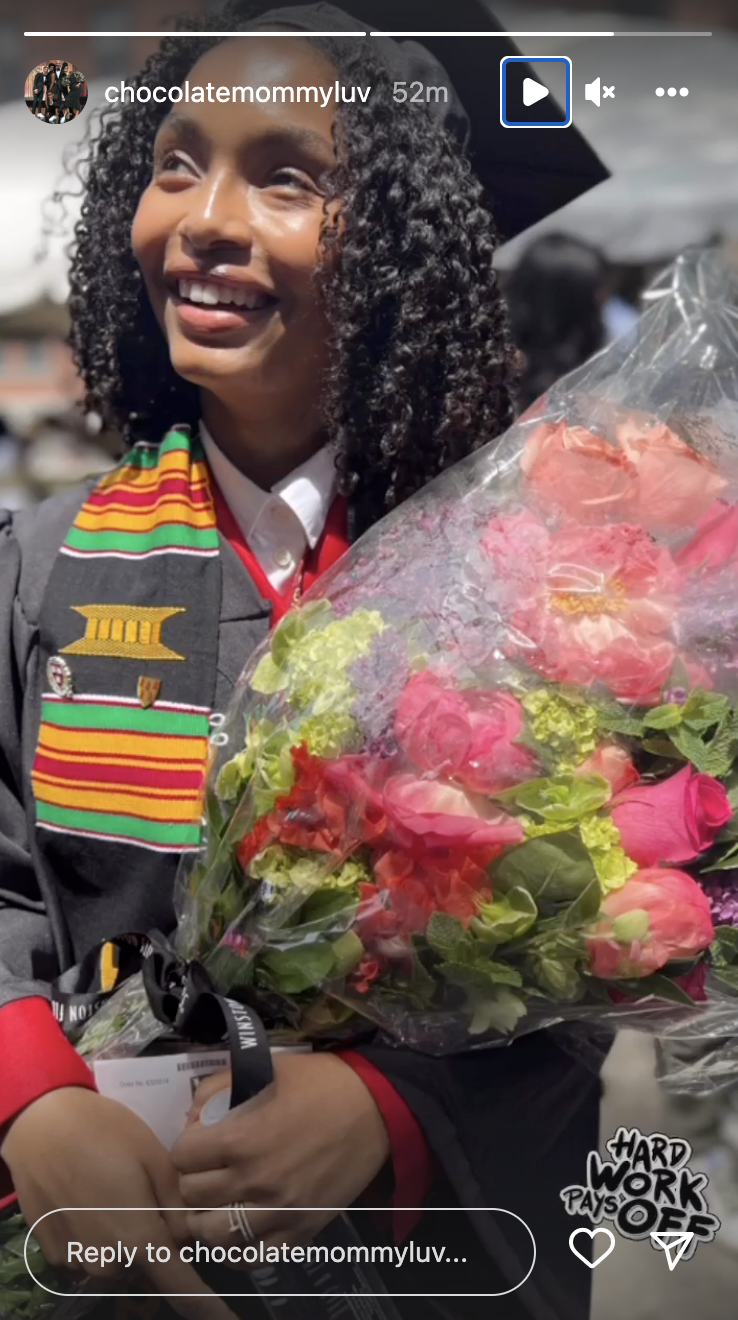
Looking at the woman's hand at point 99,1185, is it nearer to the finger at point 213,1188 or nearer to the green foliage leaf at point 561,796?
the finger at point 213,1188

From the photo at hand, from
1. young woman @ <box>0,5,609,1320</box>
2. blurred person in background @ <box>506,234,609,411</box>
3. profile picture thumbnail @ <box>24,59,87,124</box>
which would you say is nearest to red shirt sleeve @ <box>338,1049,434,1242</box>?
young woman @ <box>0,5,609,1320</box>

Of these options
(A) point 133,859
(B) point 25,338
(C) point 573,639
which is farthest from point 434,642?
(B) point 25,338

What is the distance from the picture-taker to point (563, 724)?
1196mm

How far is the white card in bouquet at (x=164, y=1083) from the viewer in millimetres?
1377

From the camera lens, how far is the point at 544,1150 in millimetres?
1444

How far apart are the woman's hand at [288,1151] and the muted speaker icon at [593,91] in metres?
1.15

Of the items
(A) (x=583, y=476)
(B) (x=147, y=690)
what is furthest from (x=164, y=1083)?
(A) (x=583, y=476)

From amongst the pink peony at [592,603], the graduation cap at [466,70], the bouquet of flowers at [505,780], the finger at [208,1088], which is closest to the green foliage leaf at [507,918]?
the bouquet of flowers at [505,780]

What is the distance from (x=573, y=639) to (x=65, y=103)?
0.96m

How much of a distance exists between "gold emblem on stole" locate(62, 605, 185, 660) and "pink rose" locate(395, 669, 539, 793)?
18.6 inches

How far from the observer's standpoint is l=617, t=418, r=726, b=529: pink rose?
4.31 ft

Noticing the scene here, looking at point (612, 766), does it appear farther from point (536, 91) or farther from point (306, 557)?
point (536, 91)

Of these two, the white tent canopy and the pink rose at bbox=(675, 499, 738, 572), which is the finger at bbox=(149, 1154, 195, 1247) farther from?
the white tent canopy

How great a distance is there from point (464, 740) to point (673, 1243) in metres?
0.70
